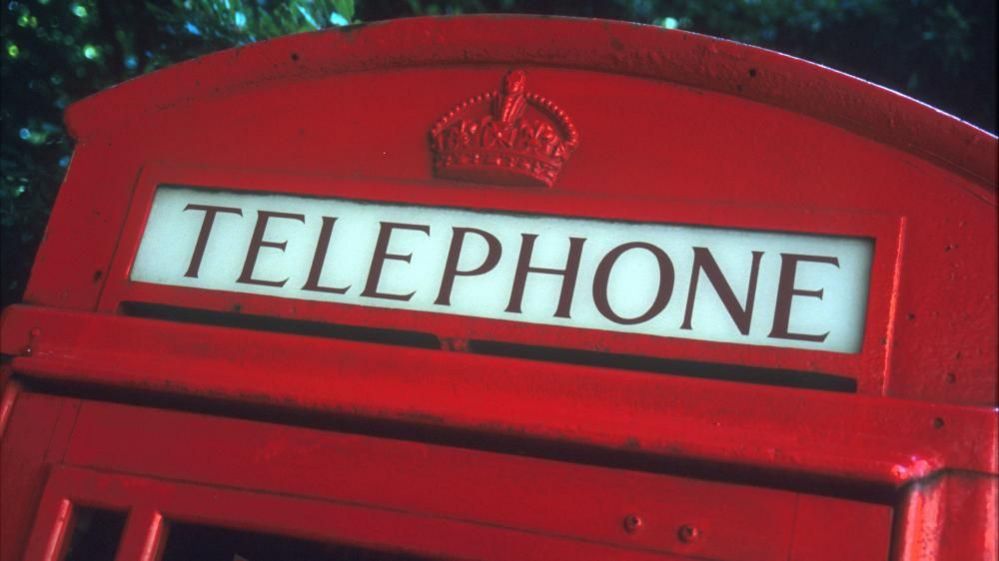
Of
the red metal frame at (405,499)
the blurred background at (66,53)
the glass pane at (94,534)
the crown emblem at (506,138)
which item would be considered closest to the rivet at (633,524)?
the red metal frame at (405,499)

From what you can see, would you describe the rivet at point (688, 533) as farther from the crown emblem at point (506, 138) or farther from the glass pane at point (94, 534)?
the glass pane at point (94, 534)

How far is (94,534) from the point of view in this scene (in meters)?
1.47

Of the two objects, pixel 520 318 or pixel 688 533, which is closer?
pixel 688 533

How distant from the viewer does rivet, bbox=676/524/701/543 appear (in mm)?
1238

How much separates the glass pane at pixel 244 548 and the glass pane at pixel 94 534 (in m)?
0.09

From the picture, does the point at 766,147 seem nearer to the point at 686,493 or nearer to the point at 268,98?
the point at 686,493

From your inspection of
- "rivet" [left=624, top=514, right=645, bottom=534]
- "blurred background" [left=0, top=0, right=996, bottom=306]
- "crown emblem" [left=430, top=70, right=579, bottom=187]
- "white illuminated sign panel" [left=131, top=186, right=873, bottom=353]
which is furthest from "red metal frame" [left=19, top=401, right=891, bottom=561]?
"blurred background" [left=0, top=0, right=996, bottom=306]

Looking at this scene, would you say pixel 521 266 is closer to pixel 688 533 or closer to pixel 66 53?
pixel 688 533

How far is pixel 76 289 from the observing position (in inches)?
61.6

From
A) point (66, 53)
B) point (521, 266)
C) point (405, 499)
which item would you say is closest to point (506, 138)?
point (521, 266)

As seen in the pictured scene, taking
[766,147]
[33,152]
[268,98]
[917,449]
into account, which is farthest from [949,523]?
[33,152]

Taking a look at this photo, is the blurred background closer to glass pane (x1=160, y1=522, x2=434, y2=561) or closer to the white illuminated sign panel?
the white illuminated sign panel

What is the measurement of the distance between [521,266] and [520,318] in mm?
70

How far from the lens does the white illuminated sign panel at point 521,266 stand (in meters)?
1.31
